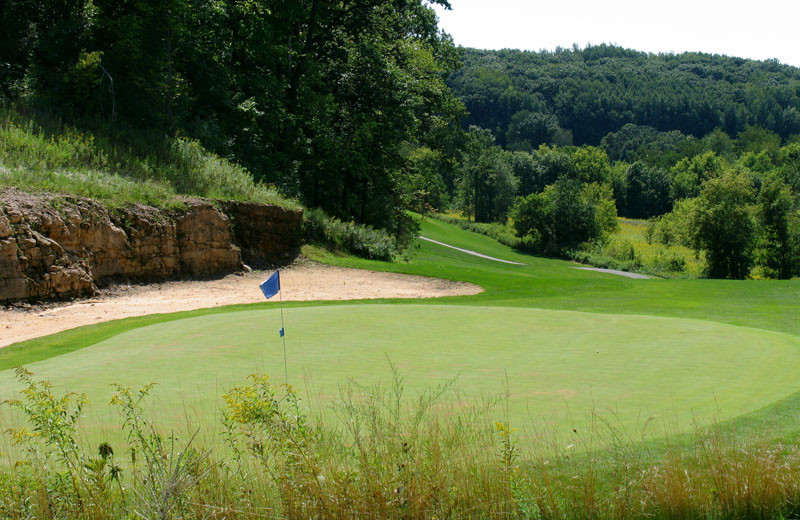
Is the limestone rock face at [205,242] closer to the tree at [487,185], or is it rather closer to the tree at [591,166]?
the tree at [487,185]

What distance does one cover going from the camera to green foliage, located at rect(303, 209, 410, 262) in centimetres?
2425

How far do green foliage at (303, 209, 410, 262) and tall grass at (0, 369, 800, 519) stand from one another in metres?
20.0

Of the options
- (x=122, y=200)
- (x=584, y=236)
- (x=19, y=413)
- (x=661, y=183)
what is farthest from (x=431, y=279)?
(x=661, y=183)

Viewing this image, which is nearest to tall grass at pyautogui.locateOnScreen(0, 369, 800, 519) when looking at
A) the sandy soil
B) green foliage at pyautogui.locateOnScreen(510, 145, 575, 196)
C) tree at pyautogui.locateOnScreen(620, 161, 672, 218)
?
the sandy soil

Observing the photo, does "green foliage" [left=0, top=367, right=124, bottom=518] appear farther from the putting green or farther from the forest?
the forest

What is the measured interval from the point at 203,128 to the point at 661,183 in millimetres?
111993

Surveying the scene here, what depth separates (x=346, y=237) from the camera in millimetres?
25391

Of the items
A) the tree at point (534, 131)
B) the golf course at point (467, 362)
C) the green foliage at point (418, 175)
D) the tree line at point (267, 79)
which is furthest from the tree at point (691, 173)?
the golf course at point (467, 362)

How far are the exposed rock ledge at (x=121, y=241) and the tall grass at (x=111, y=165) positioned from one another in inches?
24.4

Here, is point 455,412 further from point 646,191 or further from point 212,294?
point 646,191

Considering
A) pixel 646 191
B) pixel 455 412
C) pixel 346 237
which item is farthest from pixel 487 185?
pixel 455 412

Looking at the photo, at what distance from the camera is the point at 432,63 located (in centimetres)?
3253

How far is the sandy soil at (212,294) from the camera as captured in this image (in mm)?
13016

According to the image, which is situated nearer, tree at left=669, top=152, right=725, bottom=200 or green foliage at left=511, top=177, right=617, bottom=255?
green foliage at left=511, top=177, right=617, bottom=255
